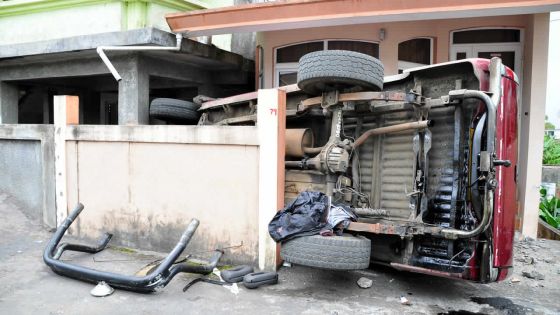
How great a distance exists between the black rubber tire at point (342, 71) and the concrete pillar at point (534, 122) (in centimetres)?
322

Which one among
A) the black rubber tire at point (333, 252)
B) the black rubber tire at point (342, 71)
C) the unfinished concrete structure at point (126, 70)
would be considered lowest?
the black rubber tire at point (333, 252)

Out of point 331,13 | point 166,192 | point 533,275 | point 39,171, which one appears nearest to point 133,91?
point 39,171

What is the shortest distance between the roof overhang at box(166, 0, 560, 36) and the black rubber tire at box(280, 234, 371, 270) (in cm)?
319

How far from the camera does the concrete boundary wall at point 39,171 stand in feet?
23.3

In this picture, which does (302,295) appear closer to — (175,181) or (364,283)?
(364,283)

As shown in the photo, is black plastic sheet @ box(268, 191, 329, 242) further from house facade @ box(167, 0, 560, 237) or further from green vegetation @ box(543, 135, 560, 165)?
green vegetation @ box(543, 135, 560, 165)

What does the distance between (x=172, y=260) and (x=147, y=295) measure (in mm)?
435

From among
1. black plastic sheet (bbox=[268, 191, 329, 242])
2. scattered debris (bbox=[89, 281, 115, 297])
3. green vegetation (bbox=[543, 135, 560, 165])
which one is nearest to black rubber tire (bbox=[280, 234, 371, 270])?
black plastic sheet (bbox=[268, 191, 329, 242])

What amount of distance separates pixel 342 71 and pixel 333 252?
1.71 metres

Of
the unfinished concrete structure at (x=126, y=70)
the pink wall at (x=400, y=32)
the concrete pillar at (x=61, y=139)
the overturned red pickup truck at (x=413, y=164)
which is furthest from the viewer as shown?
the unfinished concrete structure at (x=126, y=70)

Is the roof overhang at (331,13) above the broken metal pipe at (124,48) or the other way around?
above

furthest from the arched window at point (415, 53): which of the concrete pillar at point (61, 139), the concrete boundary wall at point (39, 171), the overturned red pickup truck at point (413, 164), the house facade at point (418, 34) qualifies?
the concrete boundary wall at point (39, 171)

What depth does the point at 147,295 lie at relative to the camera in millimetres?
4598

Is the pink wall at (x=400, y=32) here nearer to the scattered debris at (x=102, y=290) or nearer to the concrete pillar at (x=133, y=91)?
the concrete pillar at (x=133, y=91)
